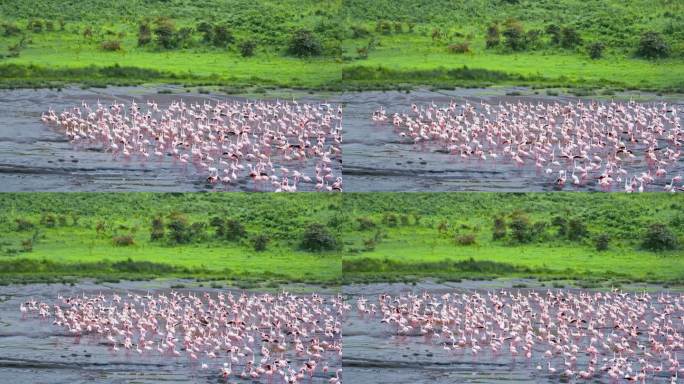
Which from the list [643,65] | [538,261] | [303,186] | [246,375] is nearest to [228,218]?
[303,186]

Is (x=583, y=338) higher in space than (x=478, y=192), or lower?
lower

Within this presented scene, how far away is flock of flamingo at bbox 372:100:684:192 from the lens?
6.89 metres

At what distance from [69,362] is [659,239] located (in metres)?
3.66

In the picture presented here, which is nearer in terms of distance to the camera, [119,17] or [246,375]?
[246,375]

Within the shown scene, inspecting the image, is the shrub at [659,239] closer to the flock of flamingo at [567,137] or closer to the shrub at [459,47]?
the flock of flamingo at [567,137]

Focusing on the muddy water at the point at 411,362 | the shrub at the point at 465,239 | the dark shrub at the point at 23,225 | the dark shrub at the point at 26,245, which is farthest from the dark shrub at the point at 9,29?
the shrub at the point at 465,239

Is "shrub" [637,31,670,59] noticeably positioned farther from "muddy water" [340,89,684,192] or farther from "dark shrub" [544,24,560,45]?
"dark shrub" [544,24,560,45]

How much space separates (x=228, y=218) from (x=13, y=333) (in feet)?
4.81

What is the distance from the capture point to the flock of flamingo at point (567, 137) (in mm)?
6891

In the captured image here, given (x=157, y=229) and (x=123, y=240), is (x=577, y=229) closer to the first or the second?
(x=157, y=229)

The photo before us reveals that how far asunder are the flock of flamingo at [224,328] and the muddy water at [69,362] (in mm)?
38

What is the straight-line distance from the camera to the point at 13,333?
22.2 feet

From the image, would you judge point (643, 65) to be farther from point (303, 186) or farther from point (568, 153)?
point (303, 186)

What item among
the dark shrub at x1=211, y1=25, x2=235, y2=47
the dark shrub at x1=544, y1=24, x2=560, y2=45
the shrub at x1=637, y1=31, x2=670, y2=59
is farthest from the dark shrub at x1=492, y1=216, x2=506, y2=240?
the dark shrub at x1=211, y1=25, x2=235, y2=47
